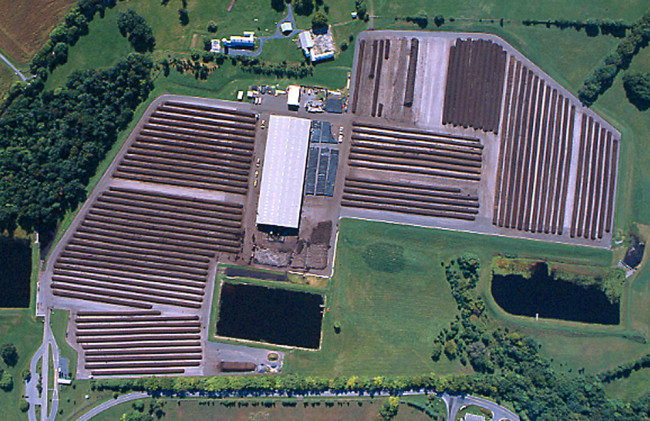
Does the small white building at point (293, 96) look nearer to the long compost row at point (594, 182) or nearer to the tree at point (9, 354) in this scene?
the long compost row at point (594, 182)

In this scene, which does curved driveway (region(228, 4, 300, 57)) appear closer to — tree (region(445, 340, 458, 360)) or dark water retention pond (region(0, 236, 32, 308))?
dark water retention pond (region(0, 236, 32, 308))

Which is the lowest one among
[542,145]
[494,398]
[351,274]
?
[494,398]

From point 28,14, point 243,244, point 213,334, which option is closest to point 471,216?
point 243,244

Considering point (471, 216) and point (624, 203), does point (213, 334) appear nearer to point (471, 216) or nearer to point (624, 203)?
point (471, 216)

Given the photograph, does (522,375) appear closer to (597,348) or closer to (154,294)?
(597,348)

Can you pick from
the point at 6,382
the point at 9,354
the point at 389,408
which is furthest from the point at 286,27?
the point at 6,382

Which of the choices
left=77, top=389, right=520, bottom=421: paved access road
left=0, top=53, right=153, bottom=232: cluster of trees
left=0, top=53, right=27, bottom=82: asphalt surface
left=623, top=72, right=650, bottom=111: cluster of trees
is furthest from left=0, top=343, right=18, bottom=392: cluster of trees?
left=623, top=72, right=650, bottom=111: cluster of trees

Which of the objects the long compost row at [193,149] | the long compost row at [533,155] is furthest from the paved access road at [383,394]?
the long compost row at [193,149]

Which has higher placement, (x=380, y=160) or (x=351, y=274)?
(x=380, y=160)
